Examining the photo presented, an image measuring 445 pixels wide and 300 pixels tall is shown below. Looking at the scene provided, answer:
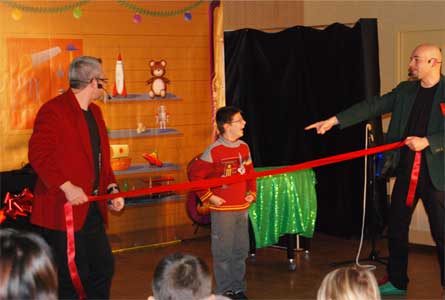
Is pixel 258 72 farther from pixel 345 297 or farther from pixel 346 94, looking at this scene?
pixel 345 297

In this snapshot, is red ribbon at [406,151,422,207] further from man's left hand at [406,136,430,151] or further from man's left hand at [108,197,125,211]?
man's left hand at [108,197,125,211]

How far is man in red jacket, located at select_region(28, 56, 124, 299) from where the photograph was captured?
420 centimetres

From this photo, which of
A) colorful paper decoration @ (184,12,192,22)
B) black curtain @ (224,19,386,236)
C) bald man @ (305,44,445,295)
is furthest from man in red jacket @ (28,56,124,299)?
black curtain @ (224,19,386,236)

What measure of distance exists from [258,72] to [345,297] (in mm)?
5542

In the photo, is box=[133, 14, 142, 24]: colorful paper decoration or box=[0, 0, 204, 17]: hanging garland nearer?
box=[0, 0, 204, 17]: hanging garland

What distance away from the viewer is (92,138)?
434 cm

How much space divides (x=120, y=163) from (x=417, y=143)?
10.2 ft

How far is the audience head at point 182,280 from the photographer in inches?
98.3

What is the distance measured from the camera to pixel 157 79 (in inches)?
291

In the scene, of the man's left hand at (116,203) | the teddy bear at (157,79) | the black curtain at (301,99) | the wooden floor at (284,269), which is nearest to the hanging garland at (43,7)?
the teddy bear at (157,79)

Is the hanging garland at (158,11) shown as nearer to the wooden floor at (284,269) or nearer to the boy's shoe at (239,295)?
the wooden floor at (284,269)

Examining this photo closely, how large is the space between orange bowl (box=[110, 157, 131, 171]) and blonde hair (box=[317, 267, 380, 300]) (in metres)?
4.99

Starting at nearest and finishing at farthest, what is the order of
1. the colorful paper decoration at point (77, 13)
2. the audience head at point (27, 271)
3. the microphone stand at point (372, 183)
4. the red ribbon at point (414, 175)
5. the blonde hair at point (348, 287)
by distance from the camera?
the audience head at point (27, 271) < the blonde hair at point (348, 287) < the red ribbon at point (414, 175) < the microphone stand at point (372, 183) < the colorful paper decoration at point (77, 13)

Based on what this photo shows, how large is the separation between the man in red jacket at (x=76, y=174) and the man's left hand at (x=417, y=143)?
184 centimetres
